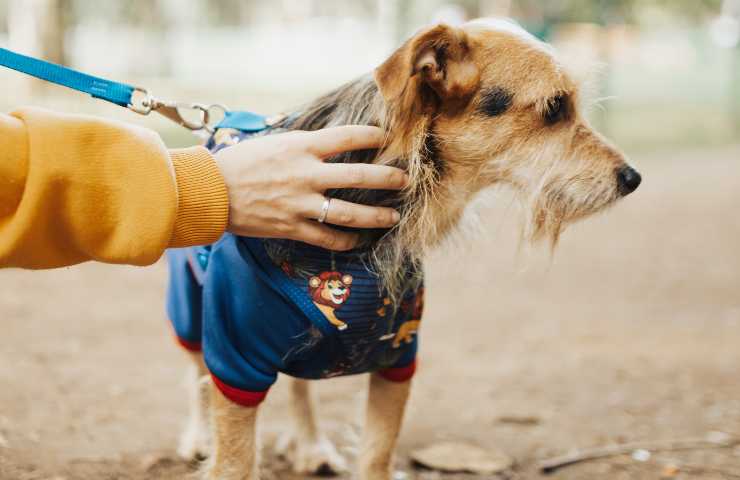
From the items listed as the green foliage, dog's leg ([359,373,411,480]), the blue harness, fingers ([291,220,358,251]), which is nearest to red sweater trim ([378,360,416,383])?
dog's leg ([359,373,411,480])

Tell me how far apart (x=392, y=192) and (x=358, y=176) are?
27 cm

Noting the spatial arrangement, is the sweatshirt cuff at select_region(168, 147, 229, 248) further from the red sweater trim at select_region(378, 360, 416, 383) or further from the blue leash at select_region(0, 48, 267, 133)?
the red sweater trim at select_region(378, 360, 416, 383)

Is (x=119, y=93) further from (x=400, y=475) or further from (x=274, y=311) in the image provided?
(x=400, y=475)

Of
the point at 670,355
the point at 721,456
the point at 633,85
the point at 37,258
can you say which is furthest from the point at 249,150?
the point at 633,85

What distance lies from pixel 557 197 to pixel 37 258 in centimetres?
161

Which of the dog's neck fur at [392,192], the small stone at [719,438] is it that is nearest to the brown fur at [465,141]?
the dog's neck fur at [392,192]

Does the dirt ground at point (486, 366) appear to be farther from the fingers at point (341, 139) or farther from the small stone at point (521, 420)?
the fingers at point (341, 139)

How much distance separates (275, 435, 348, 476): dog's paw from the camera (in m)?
3.48

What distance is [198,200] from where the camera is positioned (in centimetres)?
213

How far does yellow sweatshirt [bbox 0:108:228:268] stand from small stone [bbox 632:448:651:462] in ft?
7.36

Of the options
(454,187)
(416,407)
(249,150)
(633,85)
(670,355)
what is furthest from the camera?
(633,85)

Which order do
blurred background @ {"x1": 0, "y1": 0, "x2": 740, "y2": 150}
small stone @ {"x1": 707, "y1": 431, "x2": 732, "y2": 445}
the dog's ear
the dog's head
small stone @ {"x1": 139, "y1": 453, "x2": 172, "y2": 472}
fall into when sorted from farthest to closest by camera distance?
blurred background @ {"x1": 0, "y1": 0, "x2": 740, "y2": 150} → small stone @ {"x1": 707, "y1": 431, "x2": 732, "y2": 445} → small stone @ {"x1": 139, "y1": 453, "x2": 172, "y2": 472} → the dog's head → the dog's ear

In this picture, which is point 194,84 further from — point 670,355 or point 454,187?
point 454,187

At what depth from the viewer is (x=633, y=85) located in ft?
68.8
